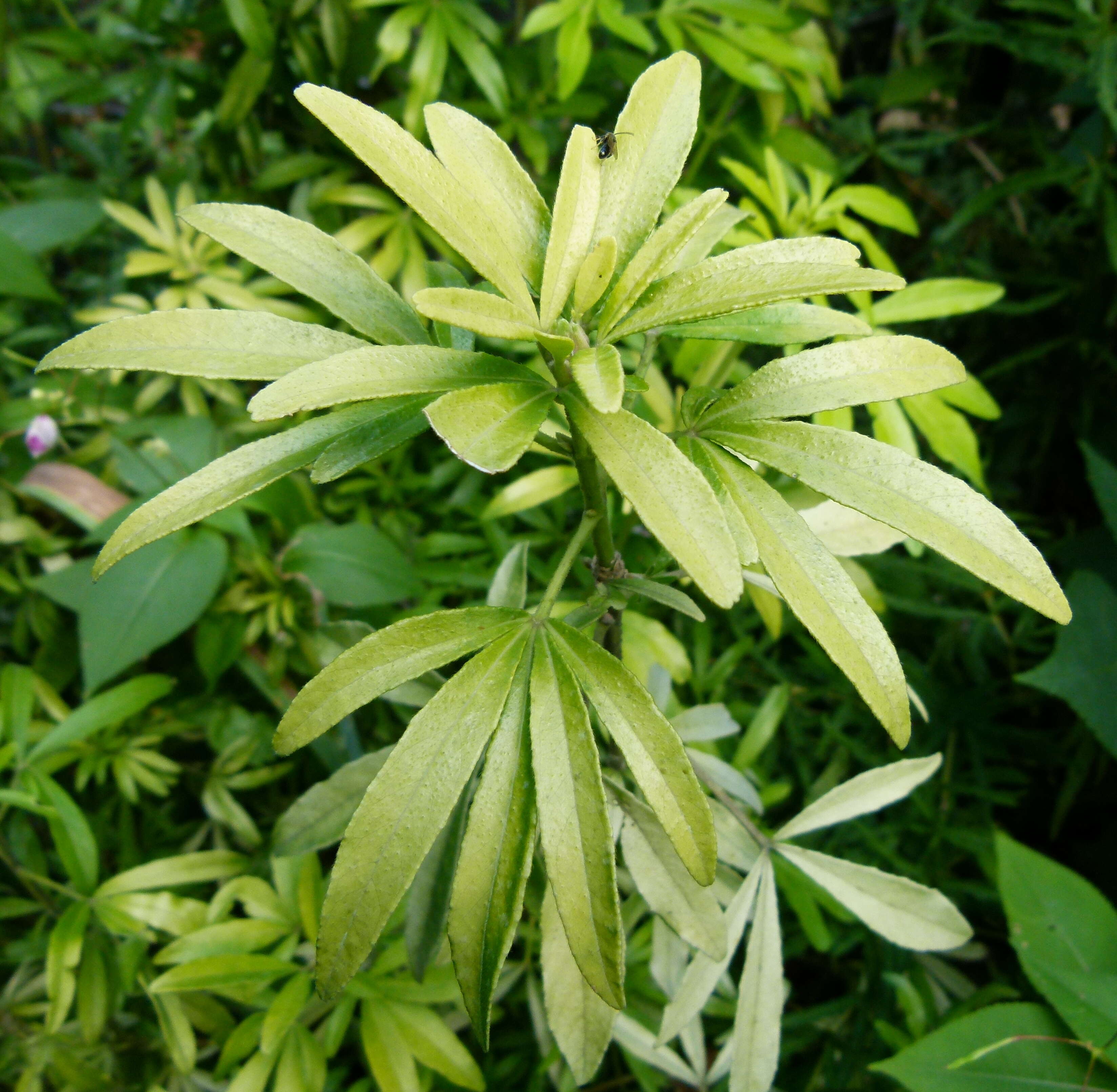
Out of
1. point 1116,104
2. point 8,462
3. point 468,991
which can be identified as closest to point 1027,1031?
point 468,991

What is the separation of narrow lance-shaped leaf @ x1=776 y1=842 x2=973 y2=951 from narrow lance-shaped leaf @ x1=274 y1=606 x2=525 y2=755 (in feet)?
1.22

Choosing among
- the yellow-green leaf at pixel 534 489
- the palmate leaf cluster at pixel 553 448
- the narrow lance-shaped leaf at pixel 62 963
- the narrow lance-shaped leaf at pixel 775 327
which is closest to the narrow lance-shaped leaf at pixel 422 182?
the palmate leaf cluster at pixel 553 448

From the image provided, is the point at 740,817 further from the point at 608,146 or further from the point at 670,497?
the point at 608,146

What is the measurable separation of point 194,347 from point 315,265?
0.33 ft

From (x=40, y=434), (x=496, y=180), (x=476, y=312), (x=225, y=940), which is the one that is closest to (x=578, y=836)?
(x=476, y=312)

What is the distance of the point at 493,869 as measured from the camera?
0.48 metres

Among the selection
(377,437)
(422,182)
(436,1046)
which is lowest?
(436,1046)

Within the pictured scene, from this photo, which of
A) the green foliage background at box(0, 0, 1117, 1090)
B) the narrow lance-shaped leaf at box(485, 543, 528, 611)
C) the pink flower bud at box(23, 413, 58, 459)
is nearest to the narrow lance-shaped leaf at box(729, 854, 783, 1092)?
the green foliage background at box(0, 0, 1117, 1090)

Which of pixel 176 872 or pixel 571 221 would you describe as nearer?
pixel 571 221

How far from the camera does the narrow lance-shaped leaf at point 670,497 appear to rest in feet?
1.24

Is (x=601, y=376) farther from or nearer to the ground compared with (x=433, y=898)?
farther from the ground

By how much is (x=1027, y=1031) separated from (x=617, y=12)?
1.23 meters

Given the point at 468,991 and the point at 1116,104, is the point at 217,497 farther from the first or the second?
the point at 1116,104

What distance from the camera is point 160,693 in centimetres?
94
